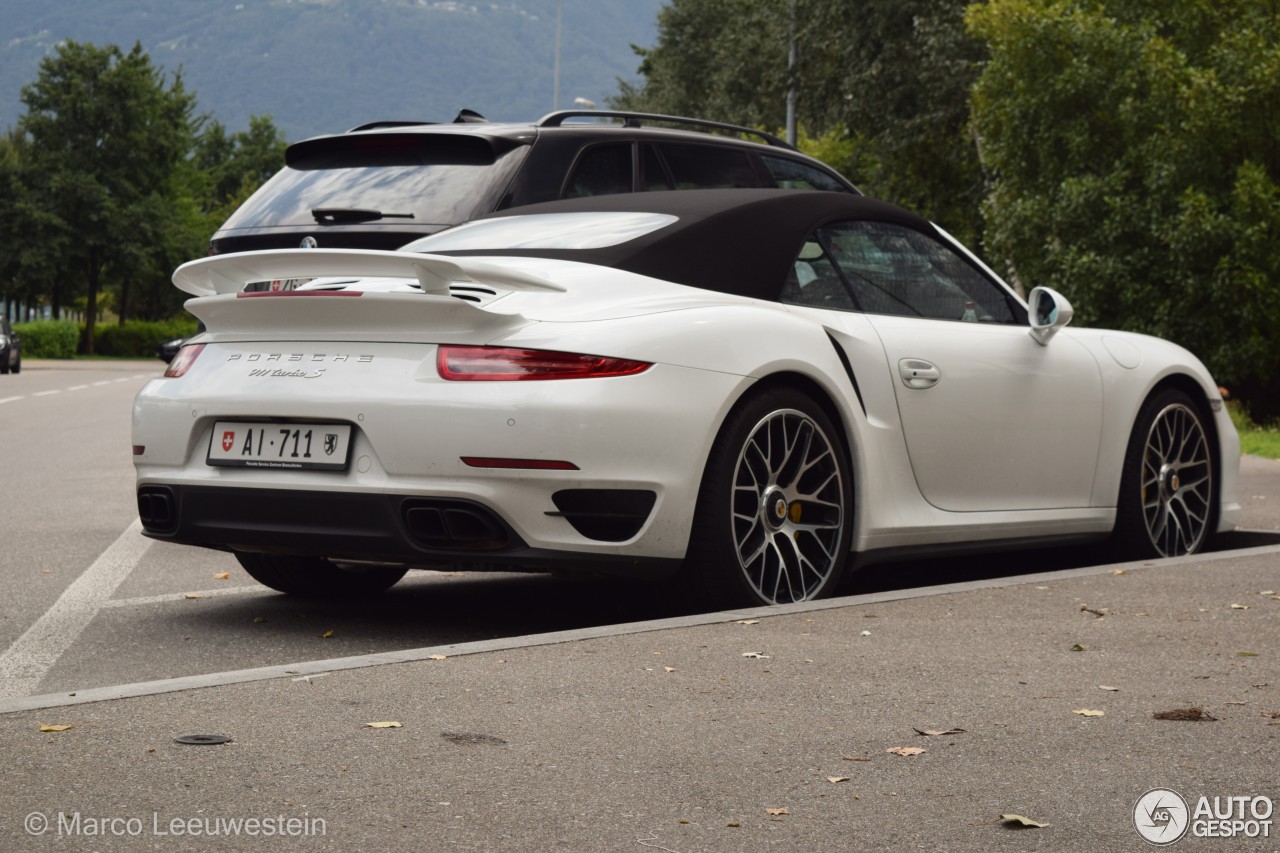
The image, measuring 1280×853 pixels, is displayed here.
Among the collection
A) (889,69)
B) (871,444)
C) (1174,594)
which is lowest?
(1174,594)

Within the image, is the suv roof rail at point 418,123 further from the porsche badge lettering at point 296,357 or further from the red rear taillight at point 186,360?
the porsche badge lettering at point 296,357

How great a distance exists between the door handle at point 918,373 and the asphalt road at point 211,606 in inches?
28.1

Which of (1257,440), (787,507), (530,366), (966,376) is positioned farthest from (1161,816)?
(1257,440)

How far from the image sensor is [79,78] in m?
70.2

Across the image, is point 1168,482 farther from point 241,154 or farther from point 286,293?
point 241,154

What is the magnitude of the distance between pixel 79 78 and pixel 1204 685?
71.0m

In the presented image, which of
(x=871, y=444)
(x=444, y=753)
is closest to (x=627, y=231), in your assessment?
(x=871, y=444)

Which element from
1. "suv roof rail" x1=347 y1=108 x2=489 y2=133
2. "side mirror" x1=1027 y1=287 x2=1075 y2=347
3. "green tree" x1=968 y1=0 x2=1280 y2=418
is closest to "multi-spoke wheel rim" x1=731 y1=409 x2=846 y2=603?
"side mirror" x1=1027 y1=287 x2=1075 y2=347

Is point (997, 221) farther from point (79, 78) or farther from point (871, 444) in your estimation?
point (79, 78)

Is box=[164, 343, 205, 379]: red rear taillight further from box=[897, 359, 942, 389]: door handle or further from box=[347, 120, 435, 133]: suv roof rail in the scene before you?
box=[347, 120, 435, 133]: suv roof rail

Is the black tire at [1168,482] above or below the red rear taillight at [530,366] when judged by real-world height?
below

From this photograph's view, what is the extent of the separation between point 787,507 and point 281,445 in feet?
5.10

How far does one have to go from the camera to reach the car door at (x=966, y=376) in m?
6.23

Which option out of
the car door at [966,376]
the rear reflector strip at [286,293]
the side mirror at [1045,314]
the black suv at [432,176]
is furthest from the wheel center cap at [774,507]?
the black suv at [432,176]
